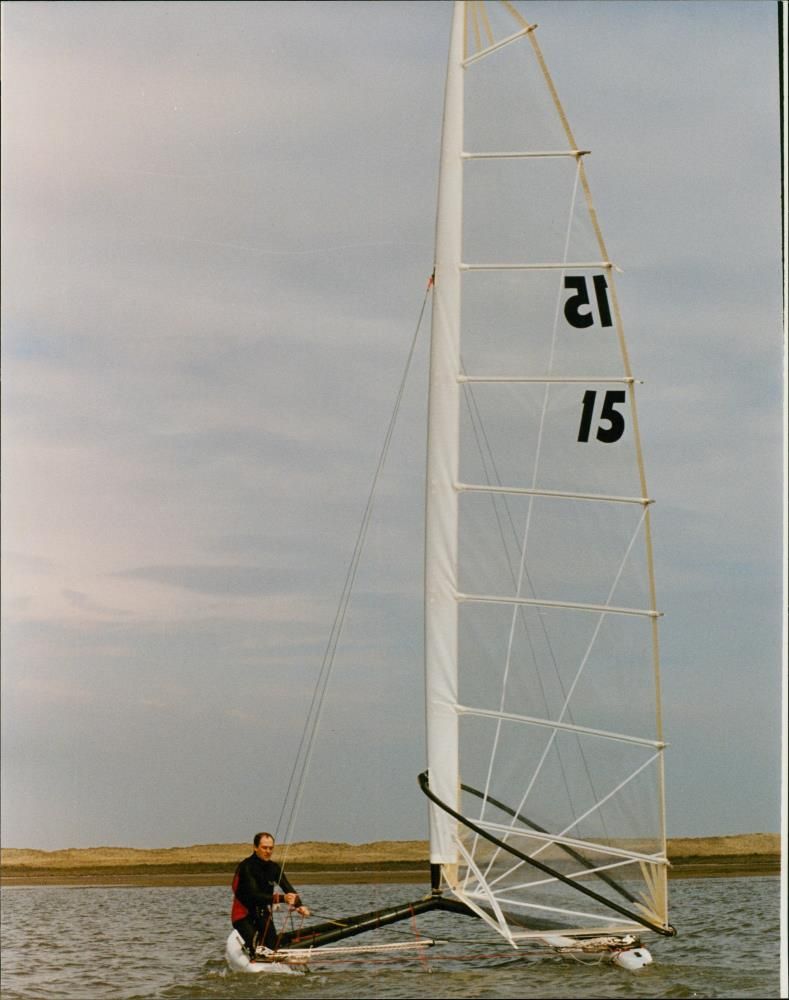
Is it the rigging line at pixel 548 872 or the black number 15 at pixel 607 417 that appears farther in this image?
the black number 15 at pixel 607 417

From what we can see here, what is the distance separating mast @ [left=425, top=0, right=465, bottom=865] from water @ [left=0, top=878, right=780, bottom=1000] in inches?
47.9

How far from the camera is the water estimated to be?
11.2 meters

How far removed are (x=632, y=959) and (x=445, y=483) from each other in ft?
14.1

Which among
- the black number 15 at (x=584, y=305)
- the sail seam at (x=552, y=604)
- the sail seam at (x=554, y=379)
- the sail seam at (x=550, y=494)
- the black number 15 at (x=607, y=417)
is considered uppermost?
the black number 15 at (x=584, y=305)

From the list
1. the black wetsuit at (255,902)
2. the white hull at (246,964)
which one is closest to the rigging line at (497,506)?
the black wetsuit at (255,902)

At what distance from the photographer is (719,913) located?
19266 millimetres

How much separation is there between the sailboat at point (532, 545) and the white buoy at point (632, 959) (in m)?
0.18

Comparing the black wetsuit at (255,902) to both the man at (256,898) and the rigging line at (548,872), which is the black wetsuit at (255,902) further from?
the rigging line at (548,872)

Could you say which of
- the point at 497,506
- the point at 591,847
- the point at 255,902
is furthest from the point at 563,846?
the point at 497,506

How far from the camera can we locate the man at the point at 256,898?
451 inches

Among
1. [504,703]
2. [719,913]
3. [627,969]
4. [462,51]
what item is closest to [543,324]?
[462,51]

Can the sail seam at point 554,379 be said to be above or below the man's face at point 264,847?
above

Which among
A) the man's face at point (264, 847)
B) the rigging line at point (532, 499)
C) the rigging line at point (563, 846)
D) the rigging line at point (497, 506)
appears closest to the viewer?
the man's face at point (264, 847)

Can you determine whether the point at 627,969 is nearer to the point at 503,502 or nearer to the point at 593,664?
the point at 593,664
